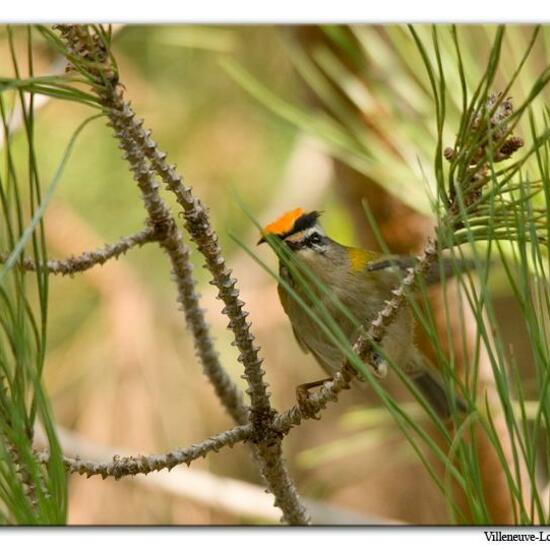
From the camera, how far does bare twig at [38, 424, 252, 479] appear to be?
0.94 meters

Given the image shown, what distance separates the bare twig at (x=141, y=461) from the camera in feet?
3.09

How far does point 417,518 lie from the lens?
1902 mm

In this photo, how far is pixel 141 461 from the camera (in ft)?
3.13

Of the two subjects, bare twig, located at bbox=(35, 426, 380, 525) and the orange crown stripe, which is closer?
the orange crown stripe

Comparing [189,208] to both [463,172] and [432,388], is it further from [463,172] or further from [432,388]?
[432,388]

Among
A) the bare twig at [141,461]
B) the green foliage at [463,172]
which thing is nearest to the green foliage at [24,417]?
the bare twig at [141,461]

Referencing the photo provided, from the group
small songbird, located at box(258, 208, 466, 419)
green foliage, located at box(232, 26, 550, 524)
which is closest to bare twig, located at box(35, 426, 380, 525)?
green foliage, located at box(232, 26, 550, 524)

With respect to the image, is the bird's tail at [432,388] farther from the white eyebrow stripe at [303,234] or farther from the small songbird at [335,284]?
the white eyebrow stripe at [303,234]

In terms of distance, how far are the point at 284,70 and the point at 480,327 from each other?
4.51ft

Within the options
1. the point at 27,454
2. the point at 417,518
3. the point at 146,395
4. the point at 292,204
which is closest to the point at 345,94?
the point at 292,204

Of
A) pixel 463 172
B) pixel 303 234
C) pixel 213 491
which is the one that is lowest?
pixel 213 491

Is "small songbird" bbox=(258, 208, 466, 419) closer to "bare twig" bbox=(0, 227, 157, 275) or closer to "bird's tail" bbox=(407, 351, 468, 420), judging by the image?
"bird's tail" bbox=(407, 351, 468, 420)

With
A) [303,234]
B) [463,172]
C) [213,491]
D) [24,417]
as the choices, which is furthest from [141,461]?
[213,491]
